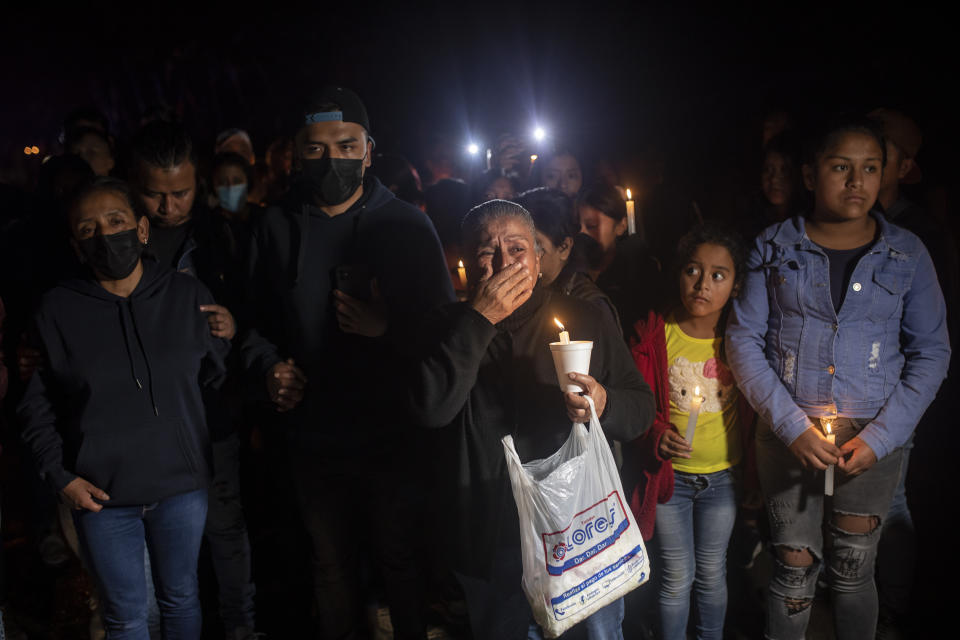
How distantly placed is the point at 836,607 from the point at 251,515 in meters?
4.05

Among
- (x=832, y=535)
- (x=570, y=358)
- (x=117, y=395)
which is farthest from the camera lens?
(x=832, y=535)

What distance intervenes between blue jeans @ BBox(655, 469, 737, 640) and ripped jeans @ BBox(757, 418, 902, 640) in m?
0.21

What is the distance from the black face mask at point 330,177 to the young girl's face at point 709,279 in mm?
1656

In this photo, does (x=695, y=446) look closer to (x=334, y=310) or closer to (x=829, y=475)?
(x=829, y=475)

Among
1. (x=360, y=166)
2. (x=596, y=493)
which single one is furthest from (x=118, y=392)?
(x=596, y=493)

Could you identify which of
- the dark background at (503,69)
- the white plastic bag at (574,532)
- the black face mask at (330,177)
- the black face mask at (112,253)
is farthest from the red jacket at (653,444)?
the dark background at (503,69)

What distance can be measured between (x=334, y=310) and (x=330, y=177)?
584 mm

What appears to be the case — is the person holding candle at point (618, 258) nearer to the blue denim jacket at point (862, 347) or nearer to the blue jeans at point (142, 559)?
the blue denim jacket at point (862, 347)

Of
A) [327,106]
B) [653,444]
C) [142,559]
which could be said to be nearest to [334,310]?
[327,106]

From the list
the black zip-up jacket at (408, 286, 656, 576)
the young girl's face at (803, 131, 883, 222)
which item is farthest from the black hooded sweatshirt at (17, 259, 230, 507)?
the young girl's face at (803, 131, 883, 222)

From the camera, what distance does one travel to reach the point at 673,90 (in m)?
Result: 7.21

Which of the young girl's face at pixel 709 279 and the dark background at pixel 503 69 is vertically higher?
the dark background at pixel 503 69

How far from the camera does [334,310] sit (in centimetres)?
252

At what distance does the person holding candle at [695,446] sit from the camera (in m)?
2.64
